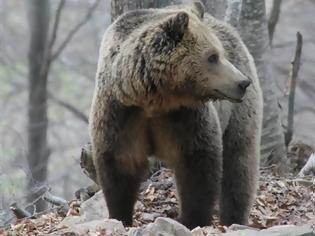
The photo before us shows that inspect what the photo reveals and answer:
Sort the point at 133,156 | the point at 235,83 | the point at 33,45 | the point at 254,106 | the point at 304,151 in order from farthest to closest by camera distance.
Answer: the point at 33,45, the point at 304,151, the point at 254,106, the point at 133,156, the point at 235,83

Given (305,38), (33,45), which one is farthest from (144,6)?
(305,38)

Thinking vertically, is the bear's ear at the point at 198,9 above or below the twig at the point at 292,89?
above

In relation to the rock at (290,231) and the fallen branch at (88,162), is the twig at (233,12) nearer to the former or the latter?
the fallen branch at (88,162)

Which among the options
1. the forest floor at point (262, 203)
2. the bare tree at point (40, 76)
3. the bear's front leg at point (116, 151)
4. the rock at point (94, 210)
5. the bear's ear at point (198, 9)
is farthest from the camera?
the bare tree at point (40, 76)

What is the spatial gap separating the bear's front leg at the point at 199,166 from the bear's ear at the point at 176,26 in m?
0.66

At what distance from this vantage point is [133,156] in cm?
629

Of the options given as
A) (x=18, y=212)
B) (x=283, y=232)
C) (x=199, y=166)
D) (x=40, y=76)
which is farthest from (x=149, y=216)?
(x=40, y=76)

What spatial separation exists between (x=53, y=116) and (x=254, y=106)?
54.0 feet

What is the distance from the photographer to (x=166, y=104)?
6.03 meters

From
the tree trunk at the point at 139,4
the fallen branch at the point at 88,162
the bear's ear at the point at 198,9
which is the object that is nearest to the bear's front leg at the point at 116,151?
the bear's ear at the point at 198,9

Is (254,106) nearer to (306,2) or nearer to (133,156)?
(133,156)

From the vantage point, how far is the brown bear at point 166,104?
5.88 m

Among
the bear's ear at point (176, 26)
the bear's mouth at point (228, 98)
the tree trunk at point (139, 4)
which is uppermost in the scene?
the tree trunk at point (139, 4)

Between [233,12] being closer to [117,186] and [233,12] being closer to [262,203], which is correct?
[262,203]
